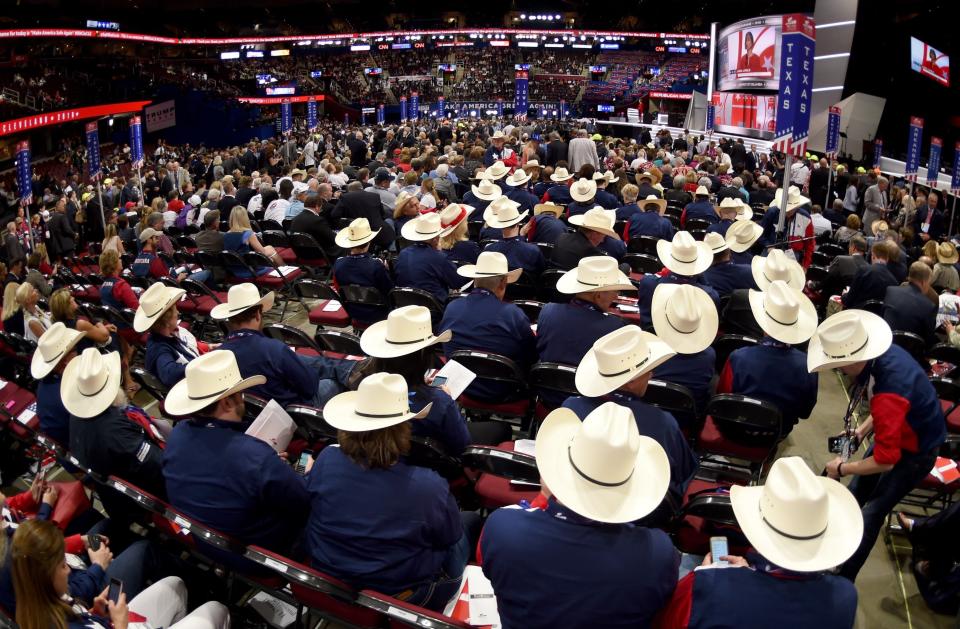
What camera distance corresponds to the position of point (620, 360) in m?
3.11

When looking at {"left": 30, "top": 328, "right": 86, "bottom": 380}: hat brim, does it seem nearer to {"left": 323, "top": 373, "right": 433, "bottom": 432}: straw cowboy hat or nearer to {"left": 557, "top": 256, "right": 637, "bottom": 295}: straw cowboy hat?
{"left": 323, "top": 373, "right": 433, "bottom": 432}: straw cowboy hat

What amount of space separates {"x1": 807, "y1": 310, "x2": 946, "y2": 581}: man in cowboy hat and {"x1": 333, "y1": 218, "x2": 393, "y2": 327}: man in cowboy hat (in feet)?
12.5

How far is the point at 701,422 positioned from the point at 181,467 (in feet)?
9.86

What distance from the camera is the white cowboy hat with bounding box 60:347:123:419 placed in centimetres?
330

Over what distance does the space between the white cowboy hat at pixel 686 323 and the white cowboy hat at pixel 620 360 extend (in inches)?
29.0

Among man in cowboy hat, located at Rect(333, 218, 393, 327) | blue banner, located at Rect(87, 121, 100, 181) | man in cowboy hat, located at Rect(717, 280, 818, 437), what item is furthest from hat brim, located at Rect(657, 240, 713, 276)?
blue banner, located at Rect(87, 121, 100, 181)

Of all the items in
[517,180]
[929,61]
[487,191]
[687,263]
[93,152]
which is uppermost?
[929,61]

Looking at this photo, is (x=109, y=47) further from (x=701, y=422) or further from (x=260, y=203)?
(x=701, y=422)

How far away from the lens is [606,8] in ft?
149

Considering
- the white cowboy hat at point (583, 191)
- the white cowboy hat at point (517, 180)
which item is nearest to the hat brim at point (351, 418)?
the white cowboy hat at point (583, 191)

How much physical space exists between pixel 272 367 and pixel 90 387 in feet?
3.29

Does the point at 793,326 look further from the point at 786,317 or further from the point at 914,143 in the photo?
the point at 914,143

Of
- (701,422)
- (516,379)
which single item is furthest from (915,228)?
(516,379)

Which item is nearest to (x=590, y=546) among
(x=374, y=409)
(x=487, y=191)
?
(x=374, y=409)
